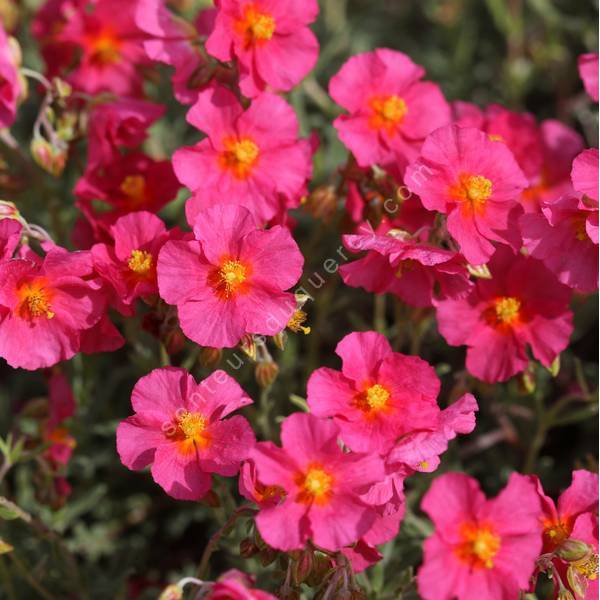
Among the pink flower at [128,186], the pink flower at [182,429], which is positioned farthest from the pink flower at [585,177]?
the pink flower at [128,186]

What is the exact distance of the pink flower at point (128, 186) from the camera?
251 cm

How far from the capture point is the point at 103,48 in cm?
297

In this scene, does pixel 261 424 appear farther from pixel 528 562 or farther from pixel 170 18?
pixel 170 18

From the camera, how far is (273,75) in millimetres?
2389

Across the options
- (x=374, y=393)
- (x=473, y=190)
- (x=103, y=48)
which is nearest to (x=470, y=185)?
(x=473, y=190)

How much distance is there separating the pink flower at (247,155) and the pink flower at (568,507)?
968 mm

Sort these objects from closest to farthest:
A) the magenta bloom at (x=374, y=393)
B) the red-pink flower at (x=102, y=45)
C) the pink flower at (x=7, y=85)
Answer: the magenta bloom at (x=374, y=393) < the pink flower at (x=7, y=85) < the red-pink flower at (x=102, y=45)

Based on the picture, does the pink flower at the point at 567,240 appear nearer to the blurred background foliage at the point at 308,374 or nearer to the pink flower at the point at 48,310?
the blurred background foliage at the point at 308,374

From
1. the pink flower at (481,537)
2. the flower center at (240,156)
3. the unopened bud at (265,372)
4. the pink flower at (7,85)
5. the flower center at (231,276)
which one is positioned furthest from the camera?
the pink flower at (7,85)

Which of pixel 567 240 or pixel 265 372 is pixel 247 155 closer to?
pixel 265 372

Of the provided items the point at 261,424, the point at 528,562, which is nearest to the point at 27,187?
the point at 261,424

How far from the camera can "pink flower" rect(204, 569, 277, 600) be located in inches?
67.9

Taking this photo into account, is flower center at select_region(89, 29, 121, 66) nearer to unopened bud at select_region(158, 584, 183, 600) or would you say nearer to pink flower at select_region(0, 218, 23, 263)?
pink flower at select_region(0, 218, 23, 263)

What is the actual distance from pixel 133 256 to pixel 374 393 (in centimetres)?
67
